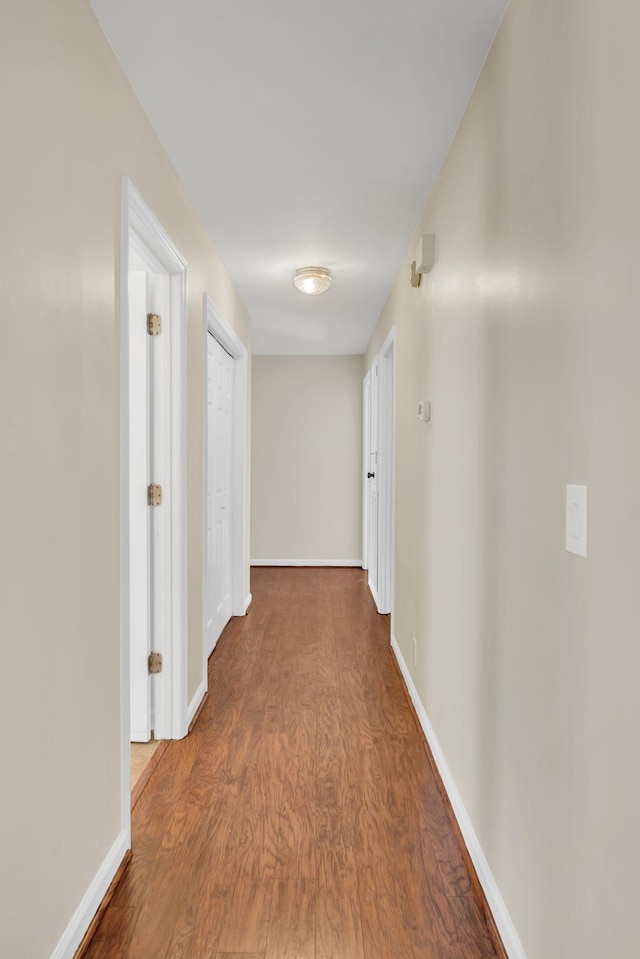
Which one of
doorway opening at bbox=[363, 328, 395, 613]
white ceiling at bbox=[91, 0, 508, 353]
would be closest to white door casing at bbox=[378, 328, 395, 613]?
doorway opening at bbox=[363, 328, 395, 613]

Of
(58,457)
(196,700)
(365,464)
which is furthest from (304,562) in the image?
(58,457)

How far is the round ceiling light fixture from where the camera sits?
3791 millimetres

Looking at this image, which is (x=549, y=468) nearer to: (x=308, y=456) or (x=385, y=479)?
(x=385, y=479)

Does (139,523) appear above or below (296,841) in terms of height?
above

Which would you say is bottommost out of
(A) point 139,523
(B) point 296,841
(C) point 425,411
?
(B) point 296,841

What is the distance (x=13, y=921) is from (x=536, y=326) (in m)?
1.58

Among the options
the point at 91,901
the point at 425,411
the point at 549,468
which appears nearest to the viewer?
the point at 549,468

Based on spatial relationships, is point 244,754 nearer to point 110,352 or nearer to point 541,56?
point 110,352

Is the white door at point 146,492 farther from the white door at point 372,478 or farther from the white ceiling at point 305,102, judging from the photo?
the white door at point 372,478

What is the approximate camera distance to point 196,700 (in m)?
2.96

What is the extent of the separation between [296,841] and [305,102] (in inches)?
91.6

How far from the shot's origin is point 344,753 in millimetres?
2551

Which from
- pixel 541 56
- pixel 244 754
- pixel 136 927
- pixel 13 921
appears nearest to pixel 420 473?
pixel 244 754

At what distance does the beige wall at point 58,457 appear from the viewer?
1.21 m
